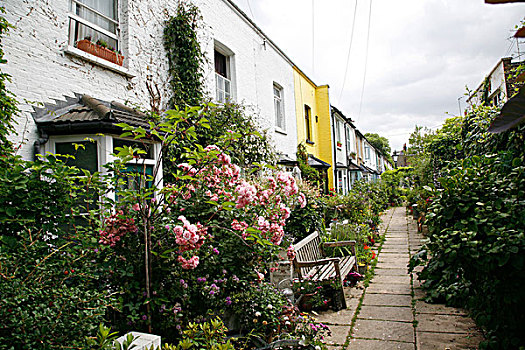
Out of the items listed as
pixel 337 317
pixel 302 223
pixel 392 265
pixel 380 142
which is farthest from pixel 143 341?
pixel 380 142

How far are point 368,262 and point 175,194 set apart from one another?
16.9 ft

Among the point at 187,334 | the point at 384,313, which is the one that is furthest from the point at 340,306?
the point at 187,334

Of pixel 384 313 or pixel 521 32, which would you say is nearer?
pixel 521 32

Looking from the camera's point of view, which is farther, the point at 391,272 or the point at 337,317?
the point at 391,272

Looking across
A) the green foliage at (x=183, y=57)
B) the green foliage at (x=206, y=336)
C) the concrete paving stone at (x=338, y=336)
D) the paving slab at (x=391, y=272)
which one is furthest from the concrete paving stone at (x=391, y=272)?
the green foliage at (x=183, y=57)

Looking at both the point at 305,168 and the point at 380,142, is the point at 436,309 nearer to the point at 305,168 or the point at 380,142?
the point at 305,168

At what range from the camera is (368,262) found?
269 inches

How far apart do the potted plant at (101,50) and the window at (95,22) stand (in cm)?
8

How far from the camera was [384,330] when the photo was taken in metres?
3.90

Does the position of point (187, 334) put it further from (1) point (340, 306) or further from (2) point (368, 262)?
(2) point (368, 262)

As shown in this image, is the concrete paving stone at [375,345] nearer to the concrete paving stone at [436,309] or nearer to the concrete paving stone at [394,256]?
the concrete paving stone at [436,309]

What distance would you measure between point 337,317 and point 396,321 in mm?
725

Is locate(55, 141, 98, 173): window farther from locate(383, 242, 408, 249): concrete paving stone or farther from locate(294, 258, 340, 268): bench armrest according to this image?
locate(383, 242, 408, 249): concrete paving stone

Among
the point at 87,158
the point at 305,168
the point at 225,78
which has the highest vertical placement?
the point at 225,78
